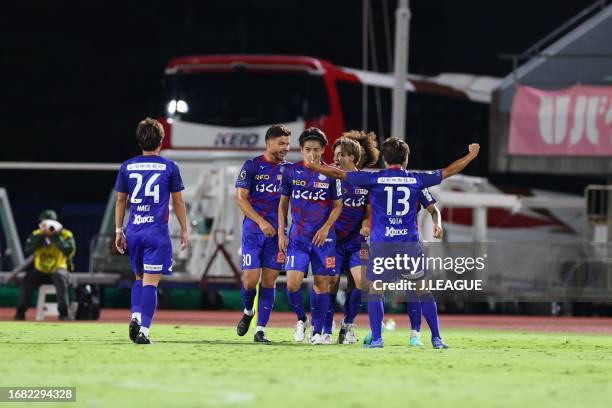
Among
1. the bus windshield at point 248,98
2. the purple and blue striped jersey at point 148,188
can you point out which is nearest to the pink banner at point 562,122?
the bus windshield at point 248,98

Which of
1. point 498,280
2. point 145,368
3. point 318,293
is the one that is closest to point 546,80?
point 498,280

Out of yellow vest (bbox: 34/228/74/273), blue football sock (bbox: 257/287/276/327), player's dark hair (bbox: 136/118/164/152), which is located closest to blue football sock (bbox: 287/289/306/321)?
blue football sock (bbox: 257/287/276/327)

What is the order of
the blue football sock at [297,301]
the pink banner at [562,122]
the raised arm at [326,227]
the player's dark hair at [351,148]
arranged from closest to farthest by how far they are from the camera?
the raised arm at [326,227], the player's dark hair at [351,148], the blue football sock at [297,301], the pink banner at [562,122]

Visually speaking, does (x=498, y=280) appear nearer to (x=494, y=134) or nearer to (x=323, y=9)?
(x=494, y=134)

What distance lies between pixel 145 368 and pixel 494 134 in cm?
2341

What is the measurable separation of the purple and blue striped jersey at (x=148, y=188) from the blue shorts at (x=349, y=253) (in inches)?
71.5

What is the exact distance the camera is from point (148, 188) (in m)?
14.3

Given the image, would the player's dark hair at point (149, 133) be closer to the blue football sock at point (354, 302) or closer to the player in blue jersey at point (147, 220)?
the player in blue jersey at point (147, 220)

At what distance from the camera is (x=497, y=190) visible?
35.7 m

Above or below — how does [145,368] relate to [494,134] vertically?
below

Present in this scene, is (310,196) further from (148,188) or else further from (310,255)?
(148,188)

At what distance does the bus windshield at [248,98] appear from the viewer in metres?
31.0

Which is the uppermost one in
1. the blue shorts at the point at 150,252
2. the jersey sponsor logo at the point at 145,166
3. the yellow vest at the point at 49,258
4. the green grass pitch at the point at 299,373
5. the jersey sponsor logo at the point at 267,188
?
the jersey sponsor logo at the point at 145,166

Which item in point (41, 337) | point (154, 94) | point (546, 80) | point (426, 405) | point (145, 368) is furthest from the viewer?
point (154, 94)
